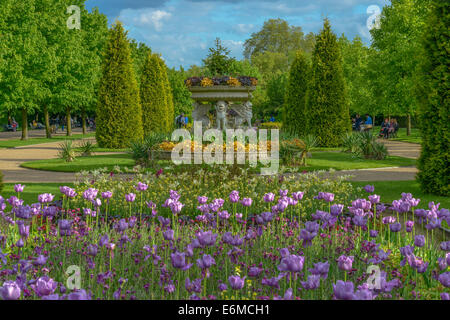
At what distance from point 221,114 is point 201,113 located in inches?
66.7

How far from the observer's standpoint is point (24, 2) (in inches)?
1224

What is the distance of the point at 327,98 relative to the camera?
960 inches

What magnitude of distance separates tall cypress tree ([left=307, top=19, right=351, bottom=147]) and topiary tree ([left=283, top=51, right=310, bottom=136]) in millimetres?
3413

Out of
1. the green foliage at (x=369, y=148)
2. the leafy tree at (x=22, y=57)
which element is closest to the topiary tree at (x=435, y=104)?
the green foliage at (x=369, y=148)

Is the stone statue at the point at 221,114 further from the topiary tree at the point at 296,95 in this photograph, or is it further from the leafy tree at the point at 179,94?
the leafy tree at the point at 179,94

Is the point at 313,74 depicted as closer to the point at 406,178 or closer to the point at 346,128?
the point at 346,128

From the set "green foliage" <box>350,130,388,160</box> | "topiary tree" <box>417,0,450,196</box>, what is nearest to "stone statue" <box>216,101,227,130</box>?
"green foliage" <box>350,130,388,160</box>

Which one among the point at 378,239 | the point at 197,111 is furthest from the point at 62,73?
the point at 378,239

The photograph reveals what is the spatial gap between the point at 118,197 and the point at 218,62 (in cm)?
1284

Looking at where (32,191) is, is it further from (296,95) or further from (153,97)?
(296,95)

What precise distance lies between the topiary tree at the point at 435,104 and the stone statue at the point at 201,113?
10907 millimetres

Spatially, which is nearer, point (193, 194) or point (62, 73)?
point (193, 194)

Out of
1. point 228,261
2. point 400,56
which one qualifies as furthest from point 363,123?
point 228,261

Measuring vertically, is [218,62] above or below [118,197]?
above
